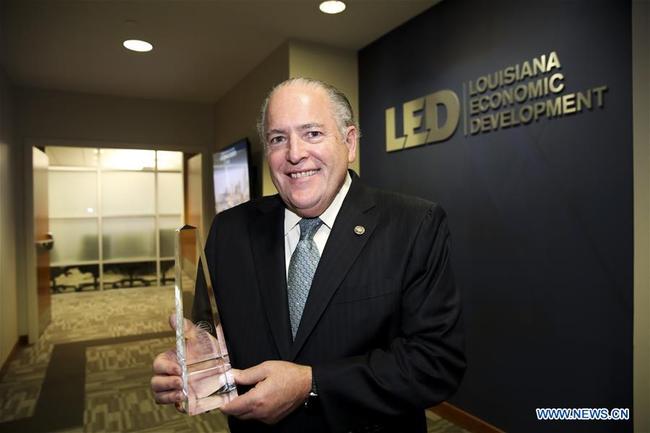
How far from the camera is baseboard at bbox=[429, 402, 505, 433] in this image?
2.81 m

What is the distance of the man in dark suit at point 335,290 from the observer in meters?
1.01

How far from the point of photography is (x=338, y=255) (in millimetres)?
1131

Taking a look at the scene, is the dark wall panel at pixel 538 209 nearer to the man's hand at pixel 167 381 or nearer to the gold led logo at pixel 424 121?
the gold led logo at pixel 424 121

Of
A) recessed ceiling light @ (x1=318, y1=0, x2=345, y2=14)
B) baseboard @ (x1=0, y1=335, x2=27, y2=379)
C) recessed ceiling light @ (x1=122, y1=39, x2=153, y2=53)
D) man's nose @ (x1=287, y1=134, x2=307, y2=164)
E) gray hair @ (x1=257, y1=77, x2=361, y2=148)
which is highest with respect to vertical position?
recessed ceiling light @ (x1=122, y1=39, x2=153, y2=53)

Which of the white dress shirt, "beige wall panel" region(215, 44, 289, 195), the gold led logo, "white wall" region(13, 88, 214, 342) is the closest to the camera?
the white dress shirt

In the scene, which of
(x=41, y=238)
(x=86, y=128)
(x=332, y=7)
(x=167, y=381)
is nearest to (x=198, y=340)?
(x=167, y=381)

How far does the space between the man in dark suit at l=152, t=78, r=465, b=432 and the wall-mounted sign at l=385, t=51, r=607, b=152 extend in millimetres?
1484

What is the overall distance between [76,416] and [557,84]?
3.59 m

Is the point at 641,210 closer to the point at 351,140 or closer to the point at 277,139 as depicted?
the point at 351,140

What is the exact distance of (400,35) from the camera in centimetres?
339

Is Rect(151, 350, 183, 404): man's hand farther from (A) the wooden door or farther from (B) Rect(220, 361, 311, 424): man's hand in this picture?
(A) the wooden door

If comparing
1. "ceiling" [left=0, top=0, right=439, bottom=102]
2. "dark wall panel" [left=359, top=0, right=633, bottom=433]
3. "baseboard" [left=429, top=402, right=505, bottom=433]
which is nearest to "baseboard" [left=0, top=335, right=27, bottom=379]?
"ceiling" [left=0, top=0, right=439, bottom=102]

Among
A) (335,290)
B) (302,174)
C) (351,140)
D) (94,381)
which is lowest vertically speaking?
(94,381)

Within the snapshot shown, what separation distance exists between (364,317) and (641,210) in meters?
1.51
